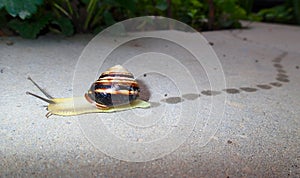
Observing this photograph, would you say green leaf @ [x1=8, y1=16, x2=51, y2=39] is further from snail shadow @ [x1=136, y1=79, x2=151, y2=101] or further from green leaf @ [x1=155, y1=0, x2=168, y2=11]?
green leaf @ [x1=155, y1=0, x2=168, y2=11]

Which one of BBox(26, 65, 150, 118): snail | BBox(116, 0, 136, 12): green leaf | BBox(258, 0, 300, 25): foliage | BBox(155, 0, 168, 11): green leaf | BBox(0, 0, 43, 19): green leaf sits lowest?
BBox(258, 0, 300, 25): foliage

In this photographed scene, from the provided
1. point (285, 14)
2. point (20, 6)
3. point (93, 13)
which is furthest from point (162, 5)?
point (285, 14)

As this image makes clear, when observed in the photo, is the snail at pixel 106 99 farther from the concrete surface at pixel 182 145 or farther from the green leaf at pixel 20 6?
the green leaf at pixel 20 6

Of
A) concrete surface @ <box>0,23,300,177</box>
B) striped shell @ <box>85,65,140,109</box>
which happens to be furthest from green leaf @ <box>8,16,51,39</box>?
striped shell @ <box>85,65,140,109</box>

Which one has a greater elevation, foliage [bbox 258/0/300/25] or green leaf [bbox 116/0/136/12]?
green leaf [bbox 116/0/136/12]

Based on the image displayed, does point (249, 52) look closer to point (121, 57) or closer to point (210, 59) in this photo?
point (210, 59)

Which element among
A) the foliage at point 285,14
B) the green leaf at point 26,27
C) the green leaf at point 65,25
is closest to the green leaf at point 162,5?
the green leaf at point 65,25

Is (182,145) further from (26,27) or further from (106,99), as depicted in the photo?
(26,27)
